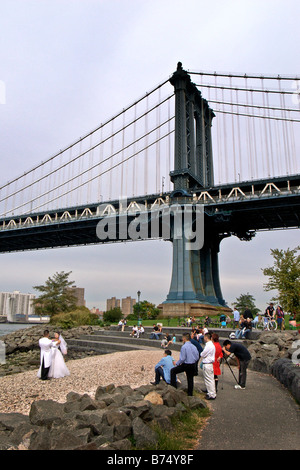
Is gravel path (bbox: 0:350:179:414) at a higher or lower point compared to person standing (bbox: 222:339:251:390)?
lower

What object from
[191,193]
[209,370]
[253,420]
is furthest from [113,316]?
[253,420]

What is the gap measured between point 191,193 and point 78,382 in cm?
3418

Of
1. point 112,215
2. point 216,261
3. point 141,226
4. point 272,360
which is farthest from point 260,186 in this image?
point 272,360

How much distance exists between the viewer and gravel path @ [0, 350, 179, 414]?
1157 centimetres

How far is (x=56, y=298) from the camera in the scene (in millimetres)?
57969

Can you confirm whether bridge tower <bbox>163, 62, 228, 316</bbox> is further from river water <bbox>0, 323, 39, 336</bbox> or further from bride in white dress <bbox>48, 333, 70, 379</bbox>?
river water <bbox>0, 323, 39, 336</bbox>

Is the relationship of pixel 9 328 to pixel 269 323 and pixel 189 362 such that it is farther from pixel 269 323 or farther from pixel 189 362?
pixel 189 362

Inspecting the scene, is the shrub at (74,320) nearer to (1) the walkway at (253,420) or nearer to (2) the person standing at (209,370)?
(1) the walkway at (253,420)

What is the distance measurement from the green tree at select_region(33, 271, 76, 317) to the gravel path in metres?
40.8

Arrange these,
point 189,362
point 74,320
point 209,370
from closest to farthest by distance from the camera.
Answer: point 189,362, point 209,370, point 74,320

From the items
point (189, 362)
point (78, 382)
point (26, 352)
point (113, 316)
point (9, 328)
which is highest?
point (113, 316)

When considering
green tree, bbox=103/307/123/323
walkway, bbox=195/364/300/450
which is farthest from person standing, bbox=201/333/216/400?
green tree, bbox=103/307/123/323

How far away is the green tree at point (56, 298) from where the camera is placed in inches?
2261

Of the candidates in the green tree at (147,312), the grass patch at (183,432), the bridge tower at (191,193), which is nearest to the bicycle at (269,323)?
the grass patch at (183,432)
